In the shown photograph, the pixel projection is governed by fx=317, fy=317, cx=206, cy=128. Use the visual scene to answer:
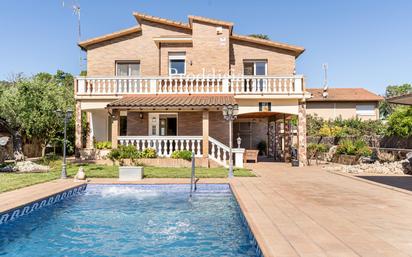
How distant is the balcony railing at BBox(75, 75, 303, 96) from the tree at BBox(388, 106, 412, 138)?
888 centimetres

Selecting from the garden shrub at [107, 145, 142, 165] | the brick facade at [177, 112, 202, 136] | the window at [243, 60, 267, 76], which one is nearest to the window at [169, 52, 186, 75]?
the brick facade at [177, 112, 202, 136]

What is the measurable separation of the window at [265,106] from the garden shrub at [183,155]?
5095mm

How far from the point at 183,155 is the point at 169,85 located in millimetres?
4773

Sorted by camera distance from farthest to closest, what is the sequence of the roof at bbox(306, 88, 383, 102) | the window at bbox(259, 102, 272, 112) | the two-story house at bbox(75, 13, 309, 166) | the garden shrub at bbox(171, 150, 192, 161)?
1. the roof at bbox(306, 88, 383, 102)
2. the window at bbox(259, 102, 272, 112)
3. the two-story house at bbox(75, 13, 309, 166)
4. the garden shrub at bbox(171, 150, 192, 161)

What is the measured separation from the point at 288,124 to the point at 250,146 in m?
6.80

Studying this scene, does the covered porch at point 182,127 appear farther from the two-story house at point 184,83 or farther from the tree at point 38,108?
the tree at point 38,108

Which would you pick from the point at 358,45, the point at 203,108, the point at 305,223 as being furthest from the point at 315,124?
the point at 305,223

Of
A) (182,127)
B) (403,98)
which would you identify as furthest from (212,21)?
(403,98)

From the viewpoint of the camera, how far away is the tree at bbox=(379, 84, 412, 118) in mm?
64637

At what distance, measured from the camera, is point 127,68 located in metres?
21.2

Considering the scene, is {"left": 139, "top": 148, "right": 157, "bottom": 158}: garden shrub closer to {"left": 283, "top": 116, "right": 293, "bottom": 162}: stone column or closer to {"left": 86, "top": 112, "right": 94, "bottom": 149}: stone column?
{"left": 86, "top": 112, "right": 94, "bottom": 149}: stone column

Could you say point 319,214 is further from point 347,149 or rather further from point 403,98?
point 347,149

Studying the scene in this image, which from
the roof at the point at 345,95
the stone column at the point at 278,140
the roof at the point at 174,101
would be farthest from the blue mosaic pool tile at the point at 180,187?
the roof at the point at 345,95

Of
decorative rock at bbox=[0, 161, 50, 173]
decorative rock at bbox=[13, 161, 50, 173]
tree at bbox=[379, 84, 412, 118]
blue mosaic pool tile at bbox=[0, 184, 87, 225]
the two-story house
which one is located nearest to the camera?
blue mosaic pool tile at bbox=[0, 184, 87, 225]
